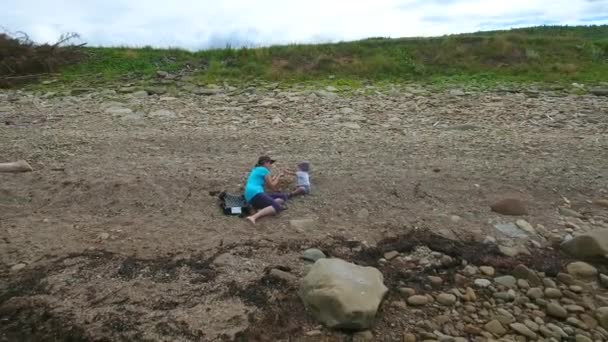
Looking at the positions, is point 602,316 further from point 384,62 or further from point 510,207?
point 384,62

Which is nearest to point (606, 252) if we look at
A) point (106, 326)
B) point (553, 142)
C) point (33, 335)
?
point (553, 142)

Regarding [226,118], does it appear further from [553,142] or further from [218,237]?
[553,142]

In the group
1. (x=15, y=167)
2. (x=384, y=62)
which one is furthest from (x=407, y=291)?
(x=384, y=62)

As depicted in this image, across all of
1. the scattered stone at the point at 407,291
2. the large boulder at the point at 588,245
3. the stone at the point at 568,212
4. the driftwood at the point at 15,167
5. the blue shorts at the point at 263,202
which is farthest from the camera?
the driftwood at the point at 15,167

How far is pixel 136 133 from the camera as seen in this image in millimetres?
9078

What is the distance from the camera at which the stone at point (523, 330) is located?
419 centimetres

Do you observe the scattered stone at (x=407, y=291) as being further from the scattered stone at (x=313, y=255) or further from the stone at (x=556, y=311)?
the stone at (x=556, y=311)

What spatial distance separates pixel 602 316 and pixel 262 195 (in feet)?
12.3

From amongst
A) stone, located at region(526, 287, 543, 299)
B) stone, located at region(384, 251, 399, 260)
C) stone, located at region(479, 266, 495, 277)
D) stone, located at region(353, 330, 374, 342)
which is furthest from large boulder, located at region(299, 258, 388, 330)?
stone, located at region(526, 287, 543, 299)

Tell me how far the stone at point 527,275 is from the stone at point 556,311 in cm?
36

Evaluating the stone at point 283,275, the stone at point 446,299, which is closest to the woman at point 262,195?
the stone at point 283,275

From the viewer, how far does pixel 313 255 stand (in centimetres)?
516

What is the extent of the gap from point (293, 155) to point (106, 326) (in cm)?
438

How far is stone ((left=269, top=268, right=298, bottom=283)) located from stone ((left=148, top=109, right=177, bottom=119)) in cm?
626
